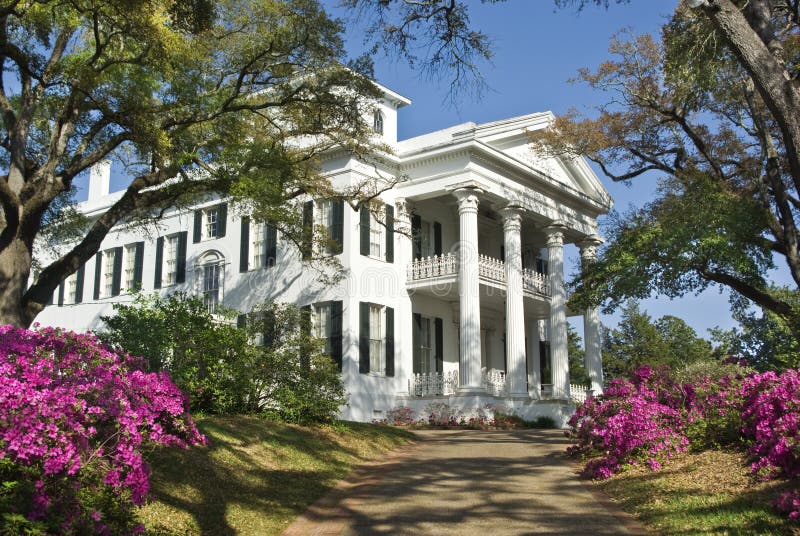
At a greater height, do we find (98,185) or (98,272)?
(98,185)

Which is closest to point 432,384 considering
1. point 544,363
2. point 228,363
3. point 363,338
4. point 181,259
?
point 363,338

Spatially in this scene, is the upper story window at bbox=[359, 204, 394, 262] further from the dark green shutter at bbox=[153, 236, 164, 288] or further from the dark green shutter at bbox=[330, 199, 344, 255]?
the dark green shutter at bbox=[153, 236, 164, 288]

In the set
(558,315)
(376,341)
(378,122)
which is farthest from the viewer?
(558,315)

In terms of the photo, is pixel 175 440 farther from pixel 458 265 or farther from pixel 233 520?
pixel 458 265

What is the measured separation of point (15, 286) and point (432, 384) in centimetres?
1470

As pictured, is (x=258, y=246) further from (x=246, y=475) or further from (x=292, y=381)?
(x=246, y=475)

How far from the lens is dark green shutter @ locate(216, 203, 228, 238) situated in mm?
28320

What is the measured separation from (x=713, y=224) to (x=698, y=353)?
31568mm

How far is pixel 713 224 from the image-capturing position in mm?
17203

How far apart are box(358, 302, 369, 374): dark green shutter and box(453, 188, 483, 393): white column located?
9.68ft

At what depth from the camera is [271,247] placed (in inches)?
1048

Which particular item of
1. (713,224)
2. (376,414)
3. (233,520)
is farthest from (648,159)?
(233,520)

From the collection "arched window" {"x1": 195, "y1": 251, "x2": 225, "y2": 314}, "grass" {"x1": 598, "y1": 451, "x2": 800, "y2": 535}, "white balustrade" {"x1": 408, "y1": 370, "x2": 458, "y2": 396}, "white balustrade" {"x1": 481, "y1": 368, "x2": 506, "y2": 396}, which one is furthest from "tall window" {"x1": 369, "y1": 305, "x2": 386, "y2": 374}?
"grass" {"x1": 598, "y1": 451, "x2": 800, "y2": 535}

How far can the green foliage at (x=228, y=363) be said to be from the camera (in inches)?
561
